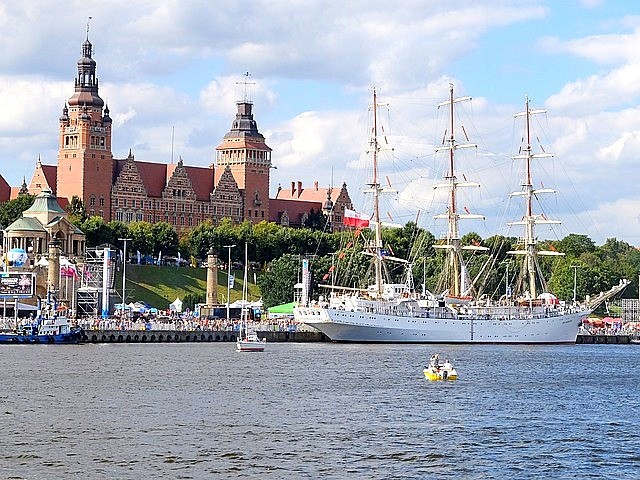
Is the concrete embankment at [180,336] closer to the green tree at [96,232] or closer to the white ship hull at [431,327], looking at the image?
the white ship hull at [431,327]

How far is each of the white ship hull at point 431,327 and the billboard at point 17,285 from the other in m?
28.5

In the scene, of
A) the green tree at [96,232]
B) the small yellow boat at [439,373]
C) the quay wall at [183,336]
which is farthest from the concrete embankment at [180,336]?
the green tree at [96,232]

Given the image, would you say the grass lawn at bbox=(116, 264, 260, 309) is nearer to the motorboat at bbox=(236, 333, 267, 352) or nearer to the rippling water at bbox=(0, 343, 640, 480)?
the motorboat at bbox=(236, 333, 267, 352)

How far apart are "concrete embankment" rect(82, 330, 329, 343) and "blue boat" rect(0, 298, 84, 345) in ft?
13.4

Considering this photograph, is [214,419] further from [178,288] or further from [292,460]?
[178,288]

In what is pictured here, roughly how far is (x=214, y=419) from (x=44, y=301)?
284 ft

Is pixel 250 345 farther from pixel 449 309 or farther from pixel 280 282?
pixel 280 282

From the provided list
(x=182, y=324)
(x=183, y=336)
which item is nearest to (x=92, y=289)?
(x=182, y=324)

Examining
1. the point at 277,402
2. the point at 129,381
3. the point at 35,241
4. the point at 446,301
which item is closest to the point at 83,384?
the point at 129,381

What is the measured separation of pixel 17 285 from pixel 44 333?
28.9 m

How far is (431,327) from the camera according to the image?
5423 inches

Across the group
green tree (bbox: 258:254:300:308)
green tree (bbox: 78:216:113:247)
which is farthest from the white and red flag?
green tree (bbox: 78:216:113:247)

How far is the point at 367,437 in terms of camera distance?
189 ft

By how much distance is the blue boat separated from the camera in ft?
397
